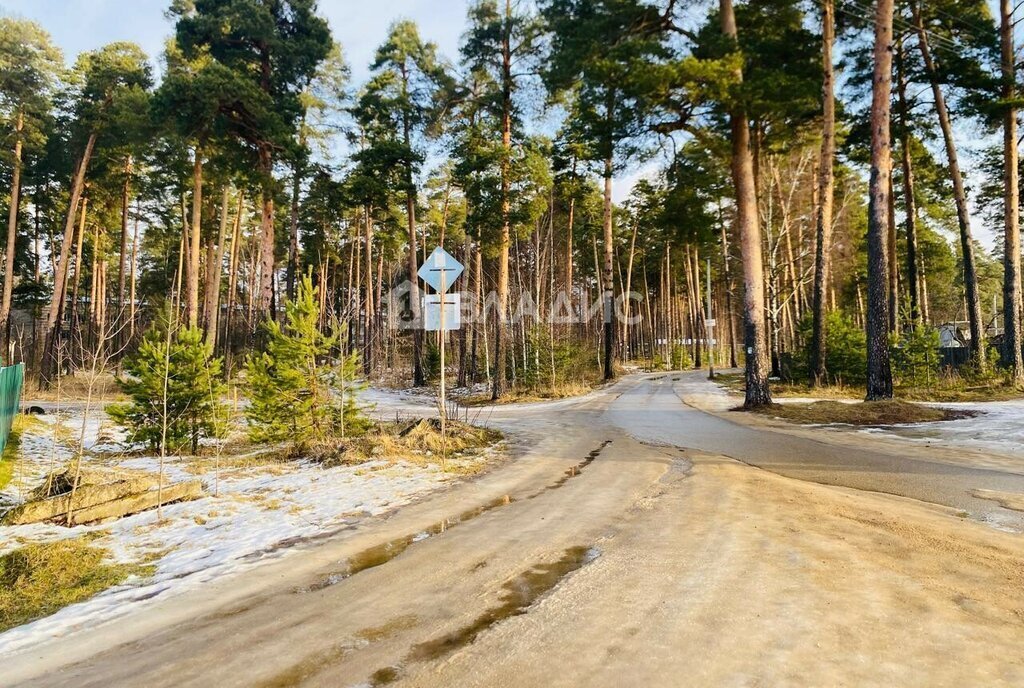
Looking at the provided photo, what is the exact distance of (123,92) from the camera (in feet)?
67.9

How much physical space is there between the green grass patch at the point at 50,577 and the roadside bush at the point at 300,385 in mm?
4968

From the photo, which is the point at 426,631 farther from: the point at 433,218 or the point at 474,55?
the point at 433,218

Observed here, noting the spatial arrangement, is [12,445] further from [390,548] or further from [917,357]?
[917,357]

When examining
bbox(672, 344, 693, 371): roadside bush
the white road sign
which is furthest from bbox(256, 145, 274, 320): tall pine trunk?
bbox(672, 344, 693, 371): roadside bush

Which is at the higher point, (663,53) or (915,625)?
(663,53)

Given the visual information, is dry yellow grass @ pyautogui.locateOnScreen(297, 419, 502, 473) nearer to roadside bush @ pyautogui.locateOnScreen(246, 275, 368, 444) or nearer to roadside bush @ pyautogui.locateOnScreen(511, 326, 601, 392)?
roadside bush @ pyautogui.locateOnScreen(246, 275, 368, 444)

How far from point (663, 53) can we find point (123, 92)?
20.9m

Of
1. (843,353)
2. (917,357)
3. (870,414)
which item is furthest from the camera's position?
(843,353)

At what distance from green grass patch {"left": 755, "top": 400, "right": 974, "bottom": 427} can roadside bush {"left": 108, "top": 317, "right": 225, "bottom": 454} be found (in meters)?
11.9

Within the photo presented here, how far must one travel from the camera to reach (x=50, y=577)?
4.00 m

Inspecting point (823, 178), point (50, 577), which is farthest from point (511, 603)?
point (823, 178)

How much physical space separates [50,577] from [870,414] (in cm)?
1302

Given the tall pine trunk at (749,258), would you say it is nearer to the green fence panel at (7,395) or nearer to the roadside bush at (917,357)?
the roadside bush at (917,357)

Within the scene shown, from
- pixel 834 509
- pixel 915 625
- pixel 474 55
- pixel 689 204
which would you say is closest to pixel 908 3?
pixel 689 204
